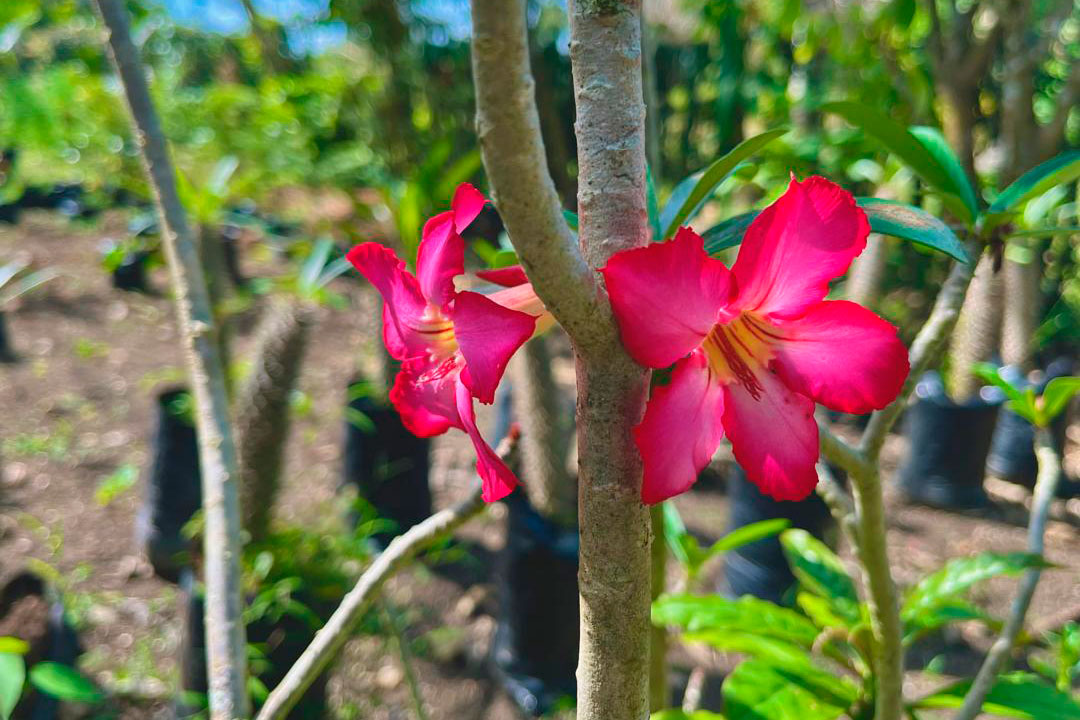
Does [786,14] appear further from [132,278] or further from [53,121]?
[53,121]

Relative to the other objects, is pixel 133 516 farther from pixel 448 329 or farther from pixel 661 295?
pixel 661 295

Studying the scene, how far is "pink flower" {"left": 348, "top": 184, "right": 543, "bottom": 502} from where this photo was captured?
1.30ft

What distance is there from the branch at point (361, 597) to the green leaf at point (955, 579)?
594 millimetres

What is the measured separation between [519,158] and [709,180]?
0.32m

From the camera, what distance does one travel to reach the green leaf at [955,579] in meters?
0.90

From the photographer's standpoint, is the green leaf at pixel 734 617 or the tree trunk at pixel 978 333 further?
the tree trunk at pixel 978 333

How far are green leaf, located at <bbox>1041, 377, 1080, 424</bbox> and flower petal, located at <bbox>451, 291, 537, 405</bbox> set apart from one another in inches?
28.8

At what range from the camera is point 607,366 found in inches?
14.5

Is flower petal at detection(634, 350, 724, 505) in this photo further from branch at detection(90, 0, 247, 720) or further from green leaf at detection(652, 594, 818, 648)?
green leaf at detection(652, 594, 818, 648)

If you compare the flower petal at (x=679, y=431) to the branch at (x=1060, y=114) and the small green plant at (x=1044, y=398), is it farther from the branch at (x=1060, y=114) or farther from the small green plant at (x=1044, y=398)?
the branch at (x=1060, y=114)

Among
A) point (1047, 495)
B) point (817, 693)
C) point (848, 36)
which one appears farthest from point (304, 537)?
point (848, 36)

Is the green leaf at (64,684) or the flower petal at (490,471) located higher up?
Answer: the flower petal at (490,471)

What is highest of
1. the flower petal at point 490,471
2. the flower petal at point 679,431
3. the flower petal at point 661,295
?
the flower petal at point 661,295

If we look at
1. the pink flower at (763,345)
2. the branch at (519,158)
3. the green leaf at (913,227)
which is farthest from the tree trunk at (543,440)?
the branch at (519,158)
